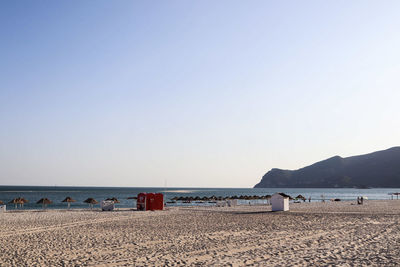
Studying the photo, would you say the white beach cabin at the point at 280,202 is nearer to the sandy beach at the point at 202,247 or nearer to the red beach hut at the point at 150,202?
the red beach hut at the point at 150,202

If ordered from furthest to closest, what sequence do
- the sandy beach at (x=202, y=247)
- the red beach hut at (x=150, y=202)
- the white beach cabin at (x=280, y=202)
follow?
the red beach hut at (x=150, y=202)
the white beach cabin at (x=280, y=202)
the sandy beach at (x=202, y=247)

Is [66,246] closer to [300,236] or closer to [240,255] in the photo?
[240,255]

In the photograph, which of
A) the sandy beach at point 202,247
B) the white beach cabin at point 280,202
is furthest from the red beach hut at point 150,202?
the sandy beach at point 202,247

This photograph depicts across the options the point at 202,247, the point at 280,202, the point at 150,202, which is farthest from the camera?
the point at 150,202

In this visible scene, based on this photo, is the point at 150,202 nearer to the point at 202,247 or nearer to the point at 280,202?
the point at 280,202

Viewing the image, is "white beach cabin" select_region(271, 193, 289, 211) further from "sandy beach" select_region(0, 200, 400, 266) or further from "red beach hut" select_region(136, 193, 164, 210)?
"sandy beach" select_region(0, 200, 400, 266)

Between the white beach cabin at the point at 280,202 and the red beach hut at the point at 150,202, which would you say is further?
the red beach hut at the point at 150,202

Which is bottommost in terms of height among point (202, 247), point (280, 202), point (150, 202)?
point (202, 247)

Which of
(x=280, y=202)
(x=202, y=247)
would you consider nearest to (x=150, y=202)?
(x=280, y=202)

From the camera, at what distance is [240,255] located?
35.3 ft

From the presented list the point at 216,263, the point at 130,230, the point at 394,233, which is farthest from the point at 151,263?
the point at 394,233

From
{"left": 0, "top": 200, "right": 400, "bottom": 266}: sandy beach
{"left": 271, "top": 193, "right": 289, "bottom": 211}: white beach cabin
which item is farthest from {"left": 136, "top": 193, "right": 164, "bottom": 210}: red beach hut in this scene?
{"left": 0, "top": 200, "right": 400, "bottom": 266}: sandy beach

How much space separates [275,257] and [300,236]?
4941 millimetres

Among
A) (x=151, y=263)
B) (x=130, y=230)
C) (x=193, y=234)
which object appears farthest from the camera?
(x=130, y=230)
